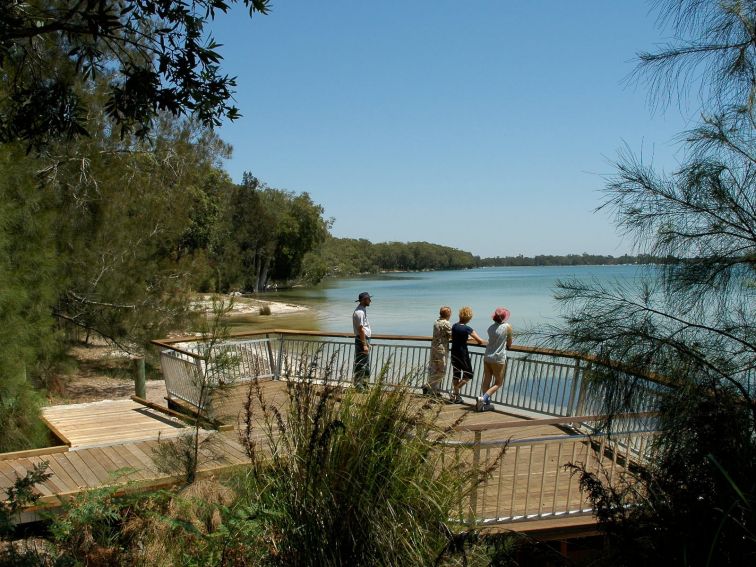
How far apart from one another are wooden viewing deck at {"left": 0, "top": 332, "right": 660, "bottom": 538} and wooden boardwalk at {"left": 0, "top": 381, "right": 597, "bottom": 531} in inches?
0.5

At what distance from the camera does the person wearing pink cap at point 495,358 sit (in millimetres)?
11055

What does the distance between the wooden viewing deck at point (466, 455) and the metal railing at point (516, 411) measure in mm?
25

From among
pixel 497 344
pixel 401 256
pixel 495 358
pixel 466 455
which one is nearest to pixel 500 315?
pixel 497 344

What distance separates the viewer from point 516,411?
39.2 ft

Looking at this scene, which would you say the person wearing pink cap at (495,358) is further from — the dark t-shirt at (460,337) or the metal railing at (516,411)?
the dark t-shirt at (460,337)

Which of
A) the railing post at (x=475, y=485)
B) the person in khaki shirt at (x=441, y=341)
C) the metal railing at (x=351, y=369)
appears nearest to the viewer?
the railing post at (x=475, y=485)

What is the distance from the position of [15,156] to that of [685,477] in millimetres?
14426

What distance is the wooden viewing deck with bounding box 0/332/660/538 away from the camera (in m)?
6.63

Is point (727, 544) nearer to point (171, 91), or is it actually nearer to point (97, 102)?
point (171, 91)

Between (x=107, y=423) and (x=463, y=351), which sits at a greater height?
(x=463, y=351)

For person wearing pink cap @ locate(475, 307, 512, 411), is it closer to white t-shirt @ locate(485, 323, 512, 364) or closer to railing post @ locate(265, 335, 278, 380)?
white t-shirt @ locate(485, 323, 512, 364)

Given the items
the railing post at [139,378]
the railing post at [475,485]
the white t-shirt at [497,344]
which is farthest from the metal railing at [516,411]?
A: the railing post at [139,378]

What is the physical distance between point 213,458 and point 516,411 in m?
5.41

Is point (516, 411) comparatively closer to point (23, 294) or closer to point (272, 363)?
point (272, 363)
